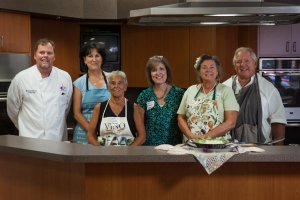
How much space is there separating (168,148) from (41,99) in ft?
4.39

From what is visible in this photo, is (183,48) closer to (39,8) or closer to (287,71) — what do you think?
(287,71)

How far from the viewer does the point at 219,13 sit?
3283mm

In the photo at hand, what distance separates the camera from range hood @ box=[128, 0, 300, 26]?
3271 millimetres

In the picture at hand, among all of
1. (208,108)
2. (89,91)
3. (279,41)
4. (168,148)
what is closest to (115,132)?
(89,91)

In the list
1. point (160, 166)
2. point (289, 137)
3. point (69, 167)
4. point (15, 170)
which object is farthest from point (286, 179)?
point (289, 137)

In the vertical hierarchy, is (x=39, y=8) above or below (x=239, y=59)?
above

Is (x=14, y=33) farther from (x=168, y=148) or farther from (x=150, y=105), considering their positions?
(x=168, y=148)

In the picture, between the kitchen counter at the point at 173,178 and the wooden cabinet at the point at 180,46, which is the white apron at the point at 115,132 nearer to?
the kitchen counter at the point at 173,178

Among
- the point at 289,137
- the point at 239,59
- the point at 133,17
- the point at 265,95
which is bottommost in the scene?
the point at 289,137

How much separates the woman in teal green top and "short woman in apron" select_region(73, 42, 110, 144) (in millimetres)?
351

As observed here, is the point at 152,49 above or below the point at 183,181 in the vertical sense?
above

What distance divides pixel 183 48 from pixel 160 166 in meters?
3.23

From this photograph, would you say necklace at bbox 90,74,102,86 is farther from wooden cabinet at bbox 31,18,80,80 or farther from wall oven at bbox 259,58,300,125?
wall oven at bbox 259,58,300,125

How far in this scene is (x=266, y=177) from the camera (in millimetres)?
2668
